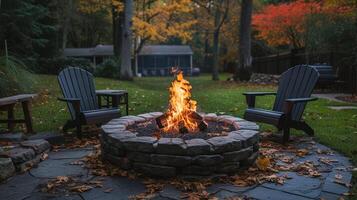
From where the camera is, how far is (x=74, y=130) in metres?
5.78

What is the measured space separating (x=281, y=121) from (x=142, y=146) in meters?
2.17

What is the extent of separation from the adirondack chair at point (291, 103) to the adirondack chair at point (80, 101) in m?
2.09

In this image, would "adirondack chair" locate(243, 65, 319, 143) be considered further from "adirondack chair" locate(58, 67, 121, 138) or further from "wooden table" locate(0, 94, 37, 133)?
"wooden table" locate(0, 94, 37, 133)

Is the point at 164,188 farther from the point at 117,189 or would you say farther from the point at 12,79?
the point at 12,79

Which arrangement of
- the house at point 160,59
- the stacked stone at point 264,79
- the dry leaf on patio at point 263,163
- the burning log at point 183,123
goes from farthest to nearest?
the house at point 160,59 → the stacked stone at point 264,79 → the burning log at point 183,123 → the dry leaf on patio at point 263,163

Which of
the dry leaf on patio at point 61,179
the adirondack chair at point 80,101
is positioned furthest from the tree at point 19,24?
the dry leaf on patio at point 61,179

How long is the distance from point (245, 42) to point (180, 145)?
46.3 feet

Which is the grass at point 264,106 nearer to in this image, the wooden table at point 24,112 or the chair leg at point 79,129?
the wooden table at point 24,112

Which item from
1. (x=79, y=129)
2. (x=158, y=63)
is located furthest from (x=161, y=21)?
(x=79, y=129)

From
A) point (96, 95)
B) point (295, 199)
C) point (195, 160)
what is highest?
point (96, 95)

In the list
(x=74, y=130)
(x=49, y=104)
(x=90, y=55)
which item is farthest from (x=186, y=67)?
(x=74, y=130)

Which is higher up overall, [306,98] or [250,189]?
[306,98]

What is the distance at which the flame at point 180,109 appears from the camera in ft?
14.3

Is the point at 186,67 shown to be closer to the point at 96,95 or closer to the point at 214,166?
the point at 96,95
